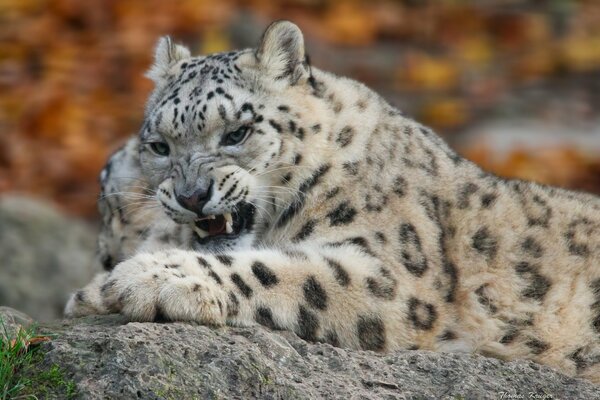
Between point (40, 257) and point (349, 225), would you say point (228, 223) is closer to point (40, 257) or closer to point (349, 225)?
point (349, 225)

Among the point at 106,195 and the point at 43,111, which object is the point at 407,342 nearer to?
the point at 106,195

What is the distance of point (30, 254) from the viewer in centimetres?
1193

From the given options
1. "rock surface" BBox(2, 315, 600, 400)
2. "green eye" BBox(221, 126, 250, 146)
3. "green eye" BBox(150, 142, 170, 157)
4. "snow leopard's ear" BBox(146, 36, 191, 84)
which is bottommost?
"rock surface" BBox(2, 315, 600, 400)

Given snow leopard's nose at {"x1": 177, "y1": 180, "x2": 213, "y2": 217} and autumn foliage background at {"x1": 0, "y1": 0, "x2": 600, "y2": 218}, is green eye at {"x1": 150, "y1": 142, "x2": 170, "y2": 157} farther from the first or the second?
autumn foliage background at {"x1": 0, "y1": 0, "x2": 600, "y2": 218}

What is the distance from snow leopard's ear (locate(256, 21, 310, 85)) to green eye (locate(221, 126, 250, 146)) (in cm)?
47

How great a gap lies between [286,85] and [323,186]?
707 mm

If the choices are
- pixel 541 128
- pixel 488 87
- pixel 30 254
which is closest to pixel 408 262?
pixel 30 254

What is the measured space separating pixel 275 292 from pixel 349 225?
2.58 feet

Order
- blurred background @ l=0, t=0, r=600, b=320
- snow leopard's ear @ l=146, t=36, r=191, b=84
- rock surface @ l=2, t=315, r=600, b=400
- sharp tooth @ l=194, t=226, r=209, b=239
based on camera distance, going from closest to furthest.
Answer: rock surface @ l=2, t=315, r=600, b=400 → sharp tooth @ l=194, t=226, r=209, b=239 → snow leopard's ear @ l=146, t=36, r=191, b=84 → blurred background @ l=0, t=0, r=600, b=320

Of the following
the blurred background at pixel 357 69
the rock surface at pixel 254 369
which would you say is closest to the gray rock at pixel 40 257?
the blurred background at pixel 357 69

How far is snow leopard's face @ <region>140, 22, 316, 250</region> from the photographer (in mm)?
7375

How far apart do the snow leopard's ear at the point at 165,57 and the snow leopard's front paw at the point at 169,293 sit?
2015mm

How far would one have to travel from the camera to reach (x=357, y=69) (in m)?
17.0

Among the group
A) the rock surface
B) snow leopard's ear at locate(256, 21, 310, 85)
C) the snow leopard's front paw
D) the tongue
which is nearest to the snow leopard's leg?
the snow leopard's front paw
